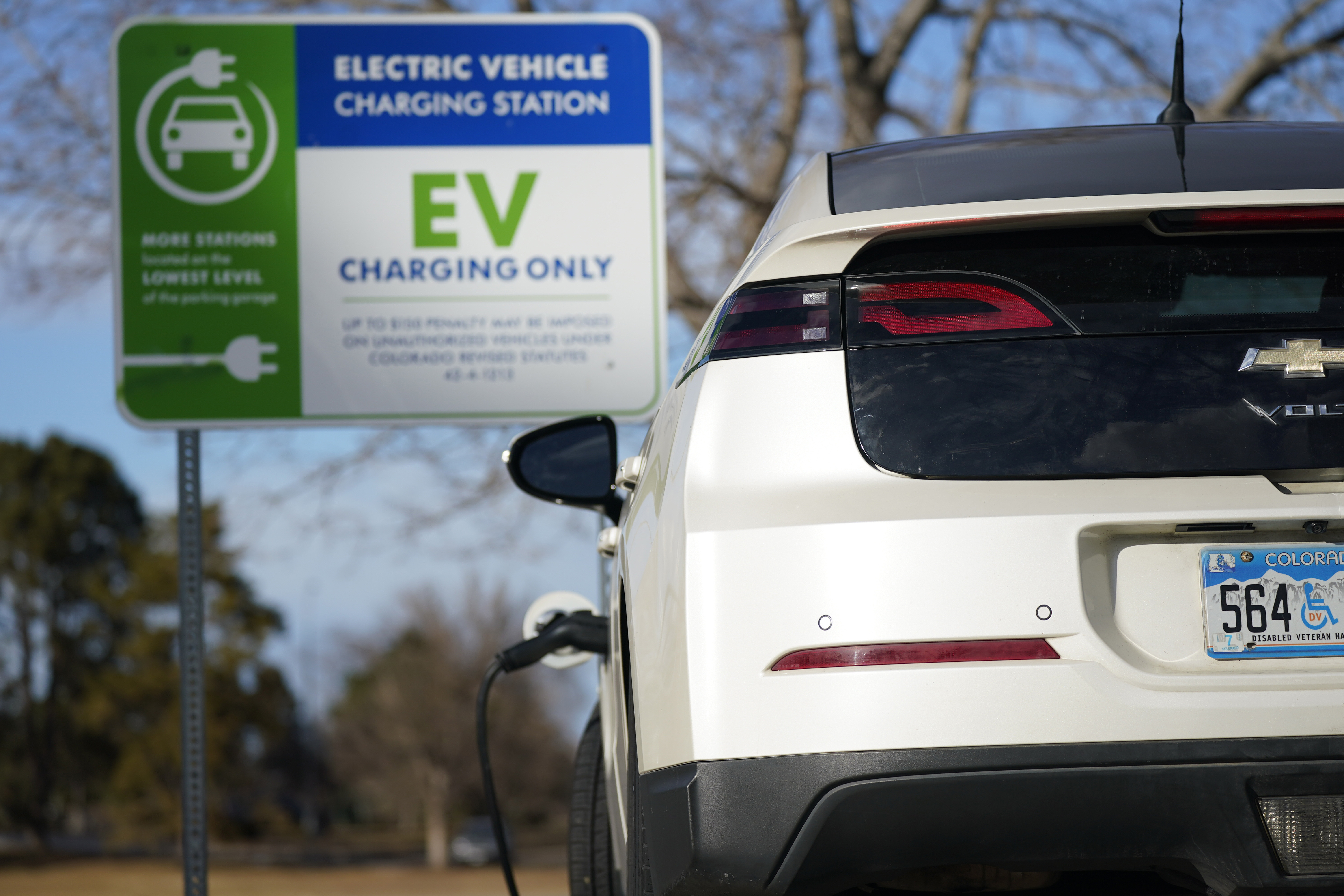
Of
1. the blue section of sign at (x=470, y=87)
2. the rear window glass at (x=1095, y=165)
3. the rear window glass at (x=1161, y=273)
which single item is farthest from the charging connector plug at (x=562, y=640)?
the blue section of sign at (x=470, y=87)

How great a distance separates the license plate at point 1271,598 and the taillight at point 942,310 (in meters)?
0.43

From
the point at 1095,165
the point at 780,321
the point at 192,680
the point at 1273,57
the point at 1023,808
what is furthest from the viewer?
the point at 1273,57

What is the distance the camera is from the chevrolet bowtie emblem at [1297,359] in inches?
76.3

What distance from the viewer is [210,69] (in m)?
5.50

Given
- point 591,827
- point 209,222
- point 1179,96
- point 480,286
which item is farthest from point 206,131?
point 1179,96

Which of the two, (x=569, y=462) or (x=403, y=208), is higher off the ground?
(x=403, y=208)

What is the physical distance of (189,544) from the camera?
16.8 feet

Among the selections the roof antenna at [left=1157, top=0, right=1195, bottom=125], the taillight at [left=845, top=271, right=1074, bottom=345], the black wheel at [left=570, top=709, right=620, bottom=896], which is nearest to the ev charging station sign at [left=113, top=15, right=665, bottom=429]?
the black wheel at [left=570, top=709, right=620, bottom=896]

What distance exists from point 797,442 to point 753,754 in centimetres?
47

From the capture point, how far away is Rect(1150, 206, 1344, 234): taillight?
198 cm

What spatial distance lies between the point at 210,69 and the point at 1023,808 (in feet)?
16.2

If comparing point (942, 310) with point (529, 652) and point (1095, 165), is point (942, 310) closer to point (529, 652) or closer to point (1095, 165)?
point (1095, 165)

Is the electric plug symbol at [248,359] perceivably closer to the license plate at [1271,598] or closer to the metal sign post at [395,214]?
the metal sign post at [395,214]

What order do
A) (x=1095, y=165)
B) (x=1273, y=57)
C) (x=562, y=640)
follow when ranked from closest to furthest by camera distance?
(x=1095, y=165) → (x=562, y=640) → (x=1273, y=57)
